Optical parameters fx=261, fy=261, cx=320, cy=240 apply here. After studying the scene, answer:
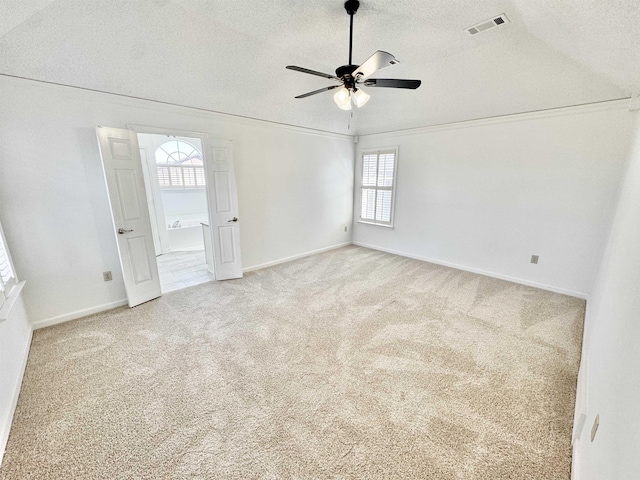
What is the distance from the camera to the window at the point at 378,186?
515 cm

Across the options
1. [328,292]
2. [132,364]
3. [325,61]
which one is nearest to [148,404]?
[132,364]

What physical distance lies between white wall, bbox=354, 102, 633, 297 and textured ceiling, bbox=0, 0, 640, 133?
33 centimetres

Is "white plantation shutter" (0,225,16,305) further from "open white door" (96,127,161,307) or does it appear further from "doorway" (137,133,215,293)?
"doorway" (137,133,215,293)

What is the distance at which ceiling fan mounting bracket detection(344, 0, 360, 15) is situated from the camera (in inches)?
84.4

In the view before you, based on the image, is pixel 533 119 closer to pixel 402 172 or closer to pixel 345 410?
pixel 402 172

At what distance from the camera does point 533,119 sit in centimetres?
351

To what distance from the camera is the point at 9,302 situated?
2.12 meters

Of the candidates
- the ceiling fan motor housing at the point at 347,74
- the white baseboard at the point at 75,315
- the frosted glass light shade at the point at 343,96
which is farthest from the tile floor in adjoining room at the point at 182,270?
the ceiling fan motor housing at the point at 347,74

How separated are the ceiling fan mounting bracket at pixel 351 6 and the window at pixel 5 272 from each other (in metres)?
3.62

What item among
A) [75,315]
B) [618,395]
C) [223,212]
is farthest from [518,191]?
[75,315]

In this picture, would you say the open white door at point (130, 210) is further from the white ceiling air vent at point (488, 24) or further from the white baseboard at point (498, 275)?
→ the white baseboard at point (498, 275)

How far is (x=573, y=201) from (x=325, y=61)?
3633mm

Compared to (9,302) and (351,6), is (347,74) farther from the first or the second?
(9,302)

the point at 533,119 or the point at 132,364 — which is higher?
the point at 533,119
